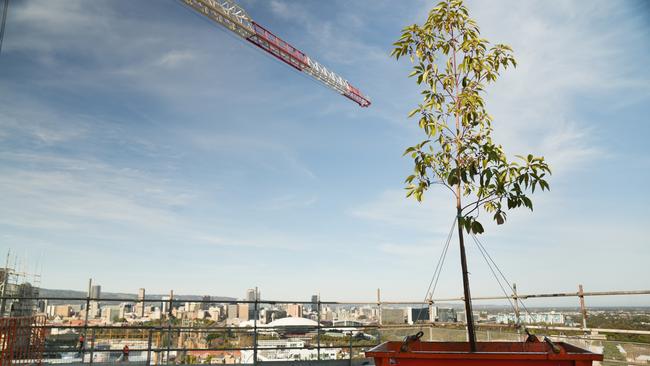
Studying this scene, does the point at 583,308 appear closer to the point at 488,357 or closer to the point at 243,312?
the point at 488,357

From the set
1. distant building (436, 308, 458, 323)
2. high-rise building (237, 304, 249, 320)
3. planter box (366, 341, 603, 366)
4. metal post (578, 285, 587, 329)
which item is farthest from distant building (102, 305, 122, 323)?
metal post (578, 285, 587, 329)

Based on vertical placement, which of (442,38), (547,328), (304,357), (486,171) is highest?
(442,38)

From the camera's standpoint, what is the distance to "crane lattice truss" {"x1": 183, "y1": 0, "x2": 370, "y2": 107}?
35531 millimetres

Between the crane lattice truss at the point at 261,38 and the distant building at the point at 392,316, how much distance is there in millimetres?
31384

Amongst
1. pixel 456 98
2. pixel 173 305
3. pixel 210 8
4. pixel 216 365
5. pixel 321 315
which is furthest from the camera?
pixel 210 8

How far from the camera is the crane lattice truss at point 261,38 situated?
35.5 m

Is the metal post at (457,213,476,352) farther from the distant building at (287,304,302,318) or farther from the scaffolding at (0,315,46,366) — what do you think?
the distant building at (287,304,302,318)

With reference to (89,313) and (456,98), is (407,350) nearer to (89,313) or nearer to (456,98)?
(456,98)

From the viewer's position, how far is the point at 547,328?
7.86 metres

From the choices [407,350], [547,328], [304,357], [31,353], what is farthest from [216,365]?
[407,350]

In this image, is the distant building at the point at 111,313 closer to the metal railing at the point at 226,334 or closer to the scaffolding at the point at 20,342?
the metal railing at the point at 226,334

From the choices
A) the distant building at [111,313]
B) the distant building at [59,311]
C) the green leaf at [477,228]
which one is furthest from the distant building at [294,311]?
the green leaf at [477,228]

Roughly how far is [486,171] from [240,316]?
8415 mm

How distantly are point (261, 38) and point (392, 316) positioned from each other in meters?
32.5
